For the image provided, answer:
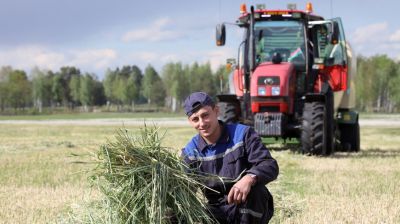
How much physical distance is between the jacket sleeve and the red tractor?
326 inches

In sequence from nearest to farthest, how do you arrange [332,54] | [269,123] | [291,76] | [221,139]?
[221,139] → [269,123] → [291,76] → [332,54]

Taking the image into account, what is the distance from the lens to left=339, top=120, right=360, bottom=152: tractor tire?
15602 mm

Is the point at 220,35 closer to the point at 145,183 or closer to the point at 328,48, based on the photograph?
the point at 328,48

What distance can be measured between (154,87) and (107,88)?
382 inches

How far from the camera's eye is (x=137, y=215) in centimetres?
429

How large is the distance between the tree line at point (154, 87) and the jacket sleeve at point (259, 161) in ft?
246

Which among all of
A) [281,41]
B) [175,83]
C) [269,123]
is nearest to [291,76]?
[281,41]

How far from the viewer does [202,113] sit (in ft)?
14.6

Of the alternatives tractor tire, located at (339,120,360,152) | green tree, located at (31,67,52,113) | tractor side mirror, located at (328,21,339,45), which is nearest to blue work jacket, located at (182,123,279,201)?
tractor side mirror, located at (328,21,339,45)

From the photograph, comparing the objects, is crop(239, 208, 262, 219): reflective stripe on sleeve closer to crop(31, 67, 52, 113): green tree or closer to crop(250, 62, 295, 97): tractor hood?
crop(250, 62, 295, 97): tractor hood

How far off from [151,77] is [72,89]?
1413cm

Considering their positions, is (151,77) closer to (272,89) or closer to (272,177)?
(272,89)

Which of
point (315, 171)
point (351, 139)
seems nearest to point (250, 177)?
point (315, 171)

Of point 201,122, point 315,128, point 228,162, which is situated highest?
point 201,122
